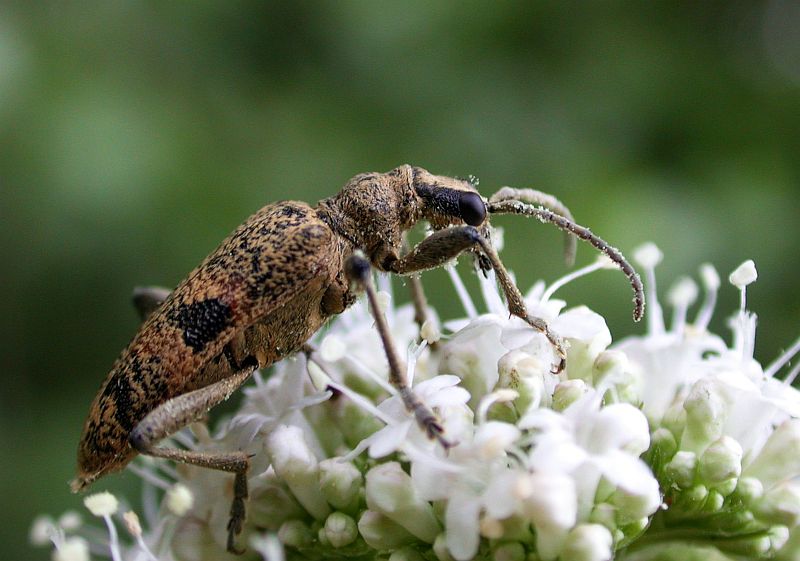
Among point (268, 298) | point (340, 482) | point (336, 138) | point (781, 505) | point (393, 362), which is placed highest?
point (336, 138)

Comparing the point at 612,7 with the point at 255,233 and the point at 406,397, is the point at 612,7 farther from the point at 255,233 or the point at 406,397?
the point at 406,397

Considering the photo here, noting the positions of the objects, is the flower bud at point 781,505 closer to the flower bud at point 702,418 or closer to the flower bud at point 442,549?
the flower bud at point 702,418

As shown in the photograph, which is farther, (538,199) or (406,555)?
(538,199)

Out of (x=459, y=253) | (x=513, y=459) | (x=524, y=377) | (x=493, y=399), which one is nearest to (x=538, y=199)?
(x=459, y=253)

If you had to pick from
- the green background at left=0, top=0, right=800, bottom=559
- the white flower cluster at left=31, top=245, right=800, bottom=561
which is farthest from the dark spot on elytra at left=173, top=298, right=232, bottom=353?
the green background at left=0, top=0, right=800, bottom=559

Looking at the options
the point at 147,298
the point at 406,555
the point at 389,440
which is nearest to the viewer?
the point at 389,440

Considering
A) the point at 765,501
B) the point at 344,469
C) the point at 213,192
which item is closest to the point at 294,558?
the point at 344,469

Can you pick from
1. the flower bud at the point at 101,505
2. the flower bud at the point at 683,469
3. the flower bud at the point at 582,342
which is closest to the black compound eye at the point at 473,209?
the flower bud at the point at 582,342

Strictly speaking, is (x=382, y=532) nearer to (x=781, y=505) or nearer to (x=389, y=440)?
(x=389, y=440)
